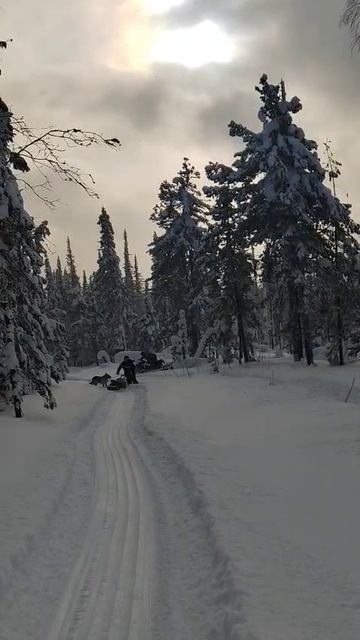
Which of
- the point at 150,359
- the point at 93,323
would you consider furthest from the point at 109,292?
the point at 150,359

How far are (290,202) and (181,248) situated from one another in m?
14.4

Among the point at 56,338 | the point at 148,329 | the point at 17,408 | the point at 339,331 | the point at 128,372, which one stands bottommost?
the point at 17,408

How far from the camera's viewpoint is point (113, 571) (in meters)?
5.87

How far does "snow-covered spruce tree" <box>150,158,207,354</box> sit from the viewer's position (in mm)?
37938

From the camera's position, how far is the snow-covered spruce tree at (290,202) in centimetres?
2438

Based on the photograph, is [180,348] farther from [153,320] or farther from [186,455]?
[186,455]

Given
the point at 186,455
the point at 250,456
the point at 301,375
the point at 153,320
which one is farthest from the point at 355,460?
the point at 153,320

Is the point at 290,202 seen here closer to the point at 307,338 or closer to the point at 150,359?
the point at 307,338

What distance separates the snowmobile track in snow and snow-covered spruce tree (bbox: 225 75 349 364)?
53.2 ft

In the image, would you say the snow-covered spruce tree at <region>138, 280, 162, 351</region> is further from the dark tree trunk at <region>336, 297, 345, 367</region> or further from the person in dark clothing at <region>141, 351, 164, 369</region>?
the dark tree trunk at <region>336, 297, 345, 367</region>

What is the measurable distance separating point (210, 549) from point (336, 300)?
63.4 ft

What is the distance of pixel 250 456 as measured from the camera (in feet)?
36.6

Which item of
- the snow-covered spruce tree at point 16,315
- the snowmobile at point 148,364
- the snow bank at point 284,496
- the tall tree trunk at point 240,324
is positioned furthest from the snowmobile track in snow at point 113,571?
the snowmobile at point 148,364

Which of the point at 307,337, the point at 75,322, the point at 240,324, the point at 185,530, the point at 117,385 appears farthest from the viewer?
the point at 75,322
